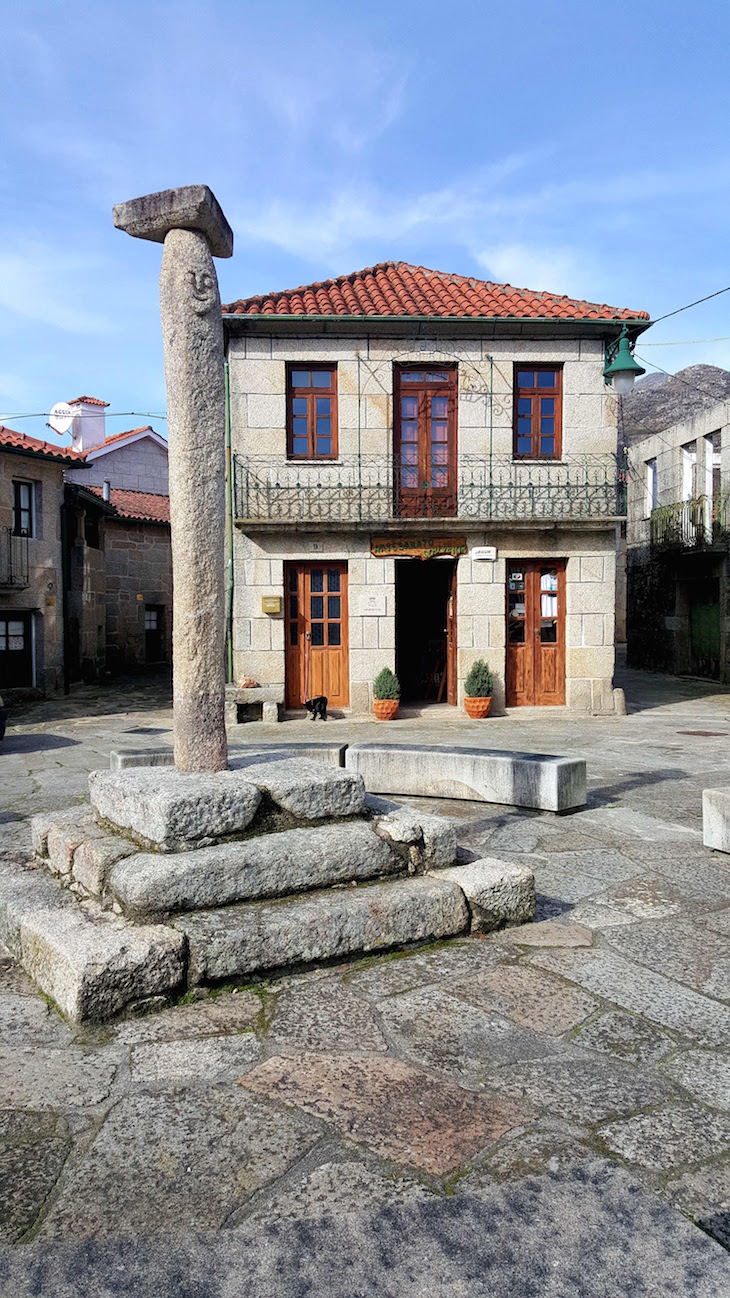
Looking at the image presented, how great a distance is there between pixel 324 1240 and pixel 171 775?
2439mm

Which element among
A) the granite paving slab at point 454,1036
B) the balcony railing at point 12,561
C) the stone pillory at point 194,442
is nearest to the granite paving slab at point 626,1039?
the granite paving slab at point 454,1036

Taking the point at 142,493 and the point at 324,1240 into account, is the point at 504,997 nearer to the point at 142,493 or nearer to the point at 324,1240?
the point at 324,1240

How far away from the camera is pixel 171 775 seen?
4066 mm

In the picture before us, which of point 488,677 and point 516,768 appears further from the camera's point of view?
point 488,677

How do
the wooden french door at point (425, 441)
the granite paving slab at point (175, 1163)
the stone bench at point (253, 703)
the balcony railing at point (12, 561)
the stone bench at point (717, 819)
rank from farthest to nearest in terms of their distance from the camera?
the balcony railing at point (12, 561) < the wooden french door at point (425, 441) < the stone bench at point (253, 703) < the stone bench at point (717, 819) < the granite paving slab at point (175, 1163)

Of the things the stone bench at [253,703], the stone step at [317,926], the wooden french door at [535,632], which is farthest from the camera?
the wooden french door at [535,632]

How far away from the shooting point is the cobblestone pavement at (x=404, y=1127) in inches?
72.2

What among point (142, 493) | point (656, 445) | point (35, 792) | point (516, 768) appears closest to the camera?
point (516, 768)

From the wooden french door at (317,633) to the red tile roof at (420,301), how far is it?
13.1ft

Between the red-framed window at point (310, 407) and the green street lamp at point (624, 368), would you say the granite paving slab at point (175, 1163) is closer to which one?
the green street lamp at point (624, 368)

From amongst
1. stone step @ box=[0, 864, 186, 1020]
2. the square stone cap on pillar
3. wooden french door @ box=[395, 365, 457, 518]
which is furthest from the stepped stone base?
wooden french door @ box=[395, 365, 457, 518]

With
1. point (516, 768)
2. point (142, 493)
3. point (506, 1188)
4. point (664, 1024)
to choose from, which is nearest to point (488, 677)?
point (516, 768)

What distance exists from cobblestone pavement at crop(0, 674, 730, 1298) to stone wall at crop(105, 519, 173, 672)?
800 inches

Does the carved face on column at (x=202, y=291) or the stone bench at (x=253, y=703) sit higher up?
the carved face on column at (x=202, y=291)
